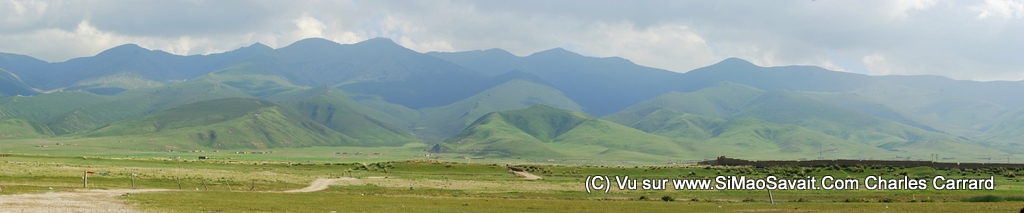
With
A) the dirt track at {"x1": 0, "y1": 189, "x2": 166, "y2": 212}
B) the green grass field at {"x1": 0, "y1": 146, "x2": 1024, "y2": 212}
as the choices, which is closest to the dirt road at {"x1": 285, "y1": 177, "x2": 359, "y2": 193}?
the green grass field at {"x1": 0, "y1": 146, "x2": 1024, "y2": 212}

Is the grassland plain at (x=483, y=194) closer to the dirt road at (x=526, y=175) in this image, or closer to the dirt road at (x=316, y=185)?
the dirt road at (x=316, y=185)

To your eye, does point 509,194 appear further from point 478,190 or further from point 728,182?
point 728,182

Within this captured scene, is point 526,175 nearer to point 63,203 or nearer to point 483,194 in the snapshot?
point 483,194

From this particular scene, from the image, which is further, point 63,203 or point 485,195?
point 485,195

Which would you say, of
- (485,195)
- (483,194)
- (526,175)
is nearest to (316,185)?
(483,194)

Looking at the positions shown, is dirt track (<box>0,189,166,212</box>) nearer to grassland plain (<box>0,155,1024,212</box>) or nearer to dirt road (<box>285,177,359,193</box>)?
grassland plain (<box>0,155,1024,212</box>)

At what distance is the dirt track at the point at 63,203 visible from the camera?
36562 millimetres

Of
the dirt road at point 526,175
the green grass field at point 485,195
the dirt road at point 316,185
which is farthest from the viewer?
the dirt road at point 526,175

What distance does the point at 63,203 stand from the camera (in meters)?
39.8

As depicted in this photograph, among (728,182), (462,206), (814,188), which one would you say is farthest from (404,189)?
(814,188)

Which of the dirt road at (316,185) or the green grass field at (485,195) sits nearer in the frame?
the green grass field at (485,195)

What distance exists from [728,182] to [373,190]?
32.7 metres

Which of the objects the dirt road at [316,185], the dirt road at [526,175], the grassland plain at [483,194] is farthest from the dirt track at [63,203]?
the dirt road at [526,175]

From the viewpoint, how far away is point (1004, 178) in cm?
8675
